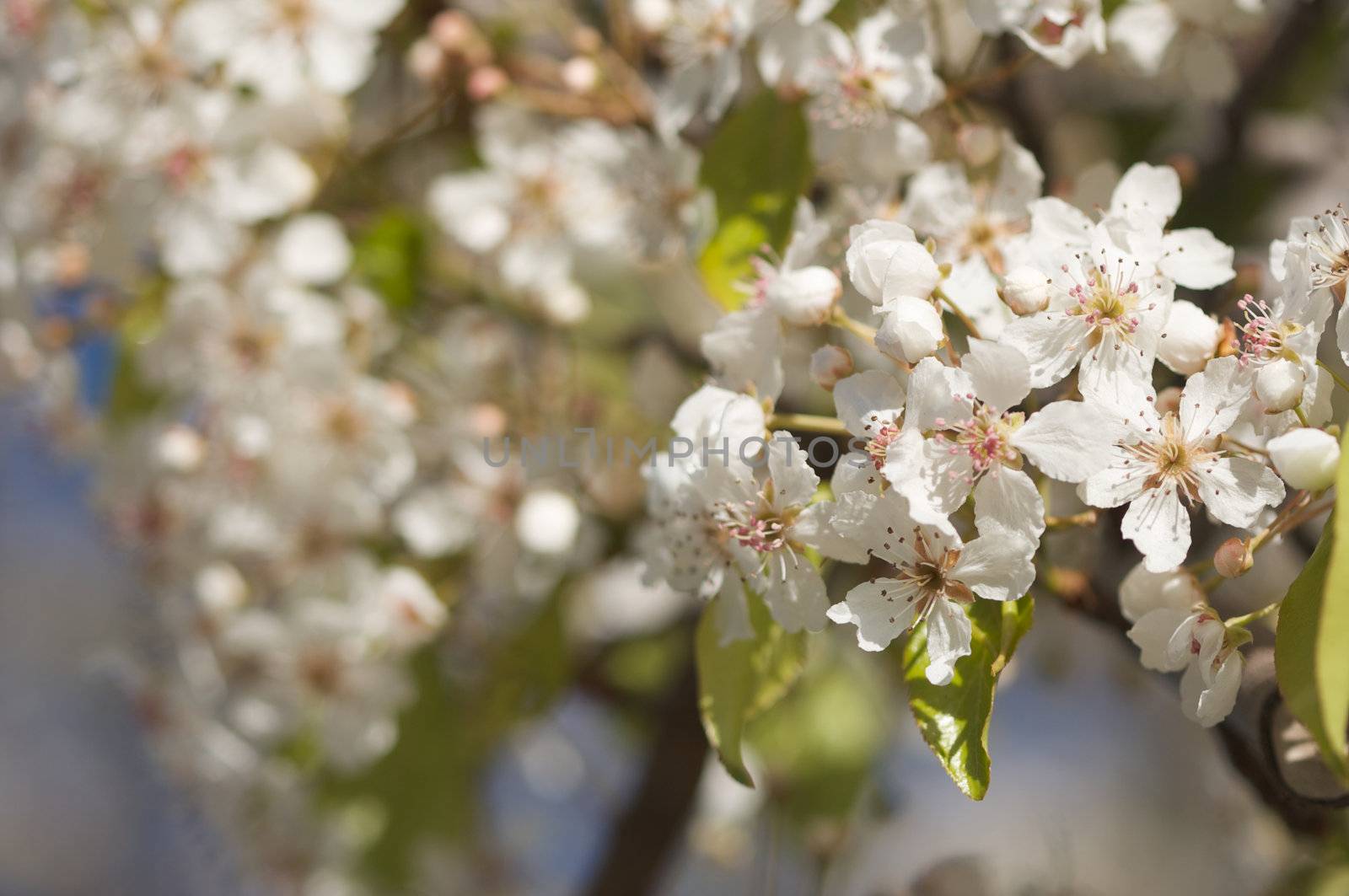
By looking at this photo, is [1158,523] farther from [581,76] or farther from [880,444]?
[581,76]

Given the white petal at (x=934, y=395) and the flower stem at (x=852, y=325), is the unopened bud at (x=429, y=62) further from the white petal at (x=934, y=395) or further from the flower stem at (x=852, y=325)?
the white petal at (x=934, y=395)

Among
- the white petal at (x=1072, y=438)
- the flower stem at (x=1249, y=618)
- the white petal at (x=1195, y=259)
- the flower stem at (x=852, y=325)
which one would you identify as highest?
the white petal at (x=1195, y=259)

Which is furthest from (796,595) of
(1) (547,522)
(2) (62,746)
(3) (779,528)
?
(2) (62,746)

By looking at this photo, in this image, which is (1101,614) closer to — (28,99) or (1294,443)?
(1294,443)

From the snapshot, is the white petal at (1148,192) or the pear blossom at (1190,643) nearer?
the pear blossom at (1190,643)

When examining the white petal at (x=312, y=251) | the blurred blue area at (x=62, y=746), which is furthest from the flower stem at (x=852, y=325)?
the blurred blue area at (x=62, y=746)
